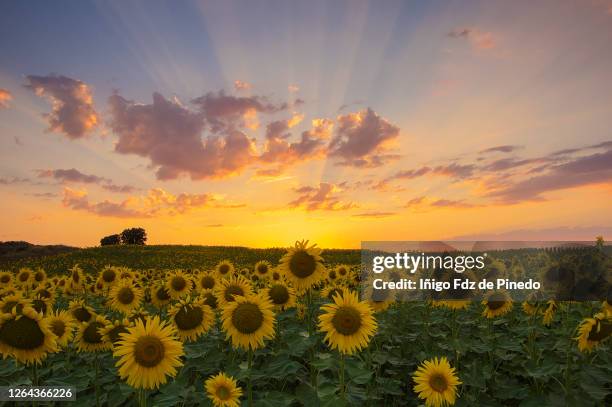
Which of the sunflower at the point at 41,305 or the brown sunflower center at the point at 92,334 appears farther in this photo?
the sunflower at the point at 41,305

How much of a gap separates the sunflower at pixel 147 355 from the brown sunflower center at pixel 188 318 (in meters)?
1.84

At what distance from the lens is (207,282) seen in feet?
39.5

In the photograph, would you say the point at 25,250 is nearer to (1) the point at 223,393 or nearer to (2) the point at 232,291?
(2) the point at 232,291

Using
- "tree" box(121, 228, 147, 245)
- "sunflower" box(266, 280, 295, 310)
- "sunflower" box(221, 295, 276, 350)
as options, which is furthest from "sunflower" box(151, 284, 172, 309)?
"tree" box(121, 228, 147, 245)

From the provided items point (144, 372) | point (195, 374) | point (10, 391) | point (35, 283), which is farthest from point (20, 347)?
point (35, 283)

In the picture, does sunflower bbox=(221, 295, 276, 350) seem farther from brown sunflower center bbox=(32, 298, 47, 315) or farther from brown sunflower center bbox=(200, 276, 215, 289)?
brown sunflower center bbox=(200, 276, 215, 289)

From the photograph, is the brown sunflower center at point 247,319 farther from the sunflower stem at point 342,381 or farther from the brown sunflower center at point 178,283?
the brown sunflower center at point 178,283

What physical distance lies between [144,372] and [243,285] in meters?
2.76

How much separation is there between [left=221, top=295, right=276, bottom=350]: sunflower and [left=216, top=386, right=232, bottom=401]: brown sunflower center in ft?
2.53

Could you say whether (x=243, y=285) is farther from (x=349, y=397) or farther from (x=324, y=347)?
(x=349, y=397)

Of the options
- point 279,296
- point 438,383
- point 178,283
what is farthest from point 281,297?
point 178,283

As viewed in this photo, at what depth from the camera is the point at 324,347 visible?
9734 mm

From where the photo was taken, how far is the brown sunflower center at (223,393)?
6066 millimetres

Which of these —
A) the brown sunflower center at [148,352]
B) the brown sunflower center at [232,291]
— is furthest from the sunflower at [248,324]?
the brown sunflower center at [232,291]
